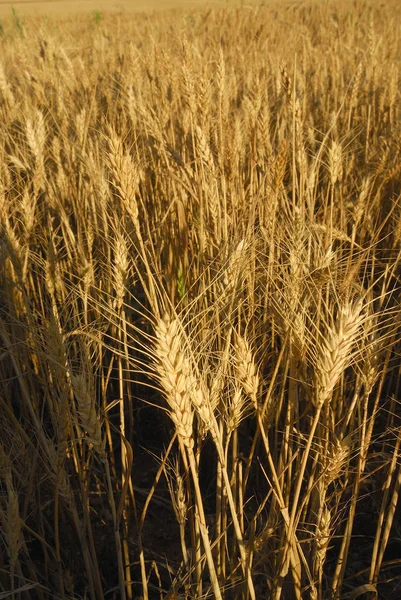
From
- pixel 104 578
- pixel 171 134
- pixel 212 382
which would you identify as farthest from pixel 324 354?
pixel 171 134

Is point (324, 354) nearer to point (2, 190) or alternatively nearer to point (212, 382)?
point (212, 382)

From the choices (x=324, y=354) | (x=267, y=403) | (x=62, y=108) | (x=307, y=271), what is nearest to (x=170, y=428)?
(x=267, y=403)

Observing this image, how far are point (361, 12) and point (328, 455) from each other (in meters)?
6.26

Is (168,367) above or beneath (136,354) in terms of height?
above

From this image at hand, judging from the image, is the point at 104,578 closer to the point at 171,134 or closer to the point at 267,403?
the point at 267,403

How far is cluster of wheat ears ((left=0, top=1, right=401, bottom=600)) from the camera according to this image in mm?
896

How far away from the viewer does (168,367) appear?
0.67 m

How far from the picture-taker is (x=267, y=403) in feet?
3.54

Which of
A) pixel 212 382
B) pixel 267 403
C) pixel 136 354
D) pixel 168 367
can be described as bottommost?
pixel 136 354

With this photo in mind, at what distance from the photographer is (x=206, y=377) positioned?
876 mm

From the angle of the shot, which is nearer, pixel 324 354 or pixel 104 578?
pixel 324 354

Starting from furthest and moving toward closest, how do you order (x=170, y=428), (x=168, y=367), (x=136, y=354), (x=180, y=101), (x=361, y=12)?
(x=361, y=12) < (x=180, y=101) < (x=136, y=354) < (x=170, y=428) < (x=168, y=367)

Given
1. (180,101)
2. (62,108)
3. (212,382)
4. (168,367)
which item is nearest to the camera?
(168,367)

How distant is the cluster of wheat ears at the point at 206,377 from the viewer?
2.94 feet
